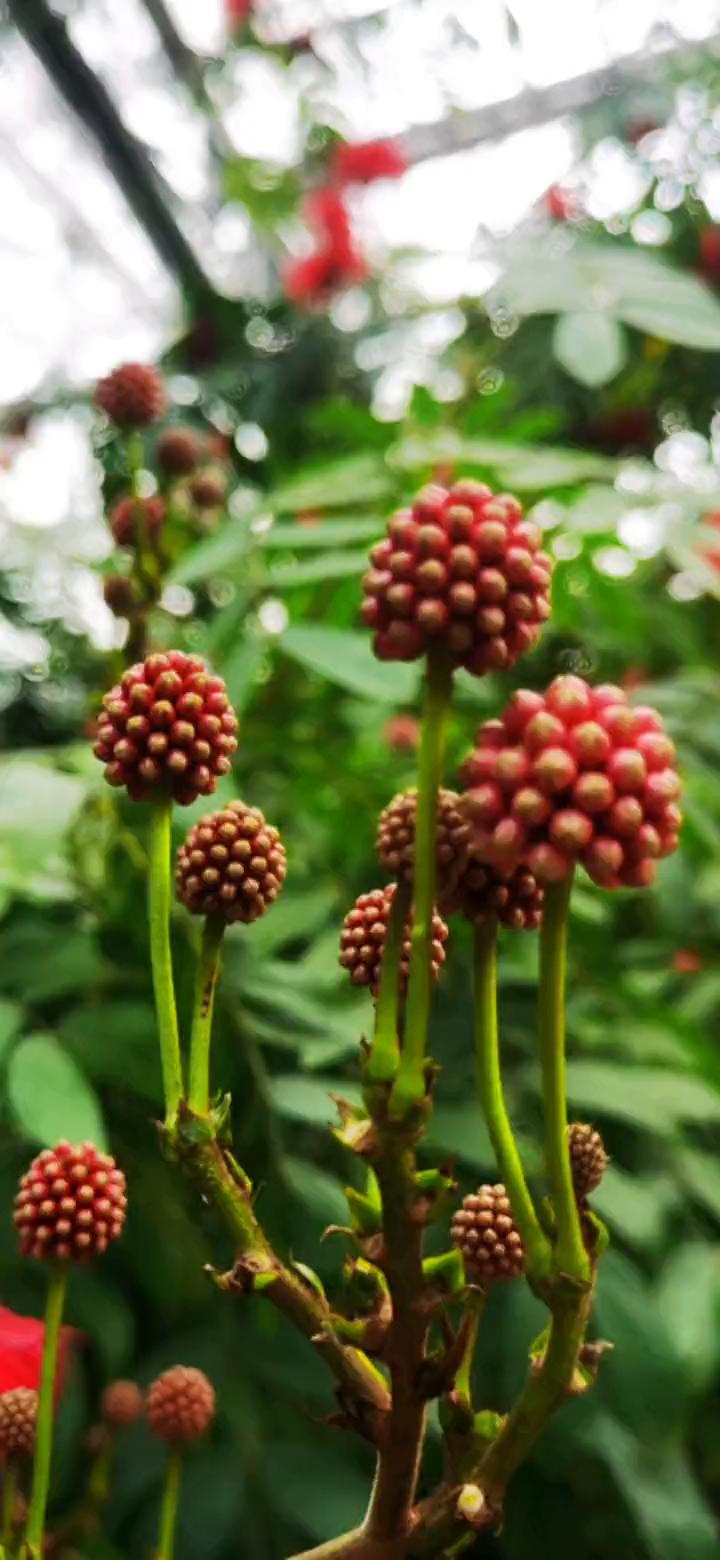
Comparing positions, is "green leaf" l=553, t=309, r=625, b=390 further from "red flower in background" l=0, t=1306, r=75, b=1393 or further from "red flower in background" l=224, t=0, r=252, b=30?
"red flower in background" l=224, t=0, r=252, b=30

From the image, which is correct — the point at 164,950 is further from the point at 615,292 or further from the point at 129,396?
the point at 615,292

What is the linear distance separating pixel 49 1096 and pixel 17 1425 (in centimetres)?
16

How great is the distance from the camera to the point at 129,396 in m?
0.62

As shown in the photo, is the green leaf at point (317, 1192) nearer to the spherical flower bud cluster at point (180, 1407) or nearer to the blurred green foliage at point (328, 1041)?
the blurred green foliage at point (328, 1041)

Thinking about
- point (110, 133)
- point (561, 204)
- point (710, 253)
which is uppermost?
point (110, 133)

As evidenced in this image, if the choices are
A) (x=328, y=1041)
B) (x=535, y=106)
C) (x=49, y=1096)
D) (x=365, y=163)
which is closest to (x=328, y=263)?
(x=365, y=163)

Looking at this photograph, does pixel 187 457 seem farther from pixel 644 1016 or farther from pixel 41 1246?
pixel 41 1246

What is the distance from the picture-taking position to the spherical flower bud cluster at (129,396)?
0.61 m

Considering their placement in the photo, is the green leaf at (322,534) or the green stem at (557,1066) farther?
the green leaf at (322,534)

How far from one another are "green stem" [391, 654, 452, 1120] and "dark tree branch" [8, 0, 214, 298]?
1.76 m

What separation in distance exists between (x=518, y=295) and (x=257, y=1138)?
607 mm

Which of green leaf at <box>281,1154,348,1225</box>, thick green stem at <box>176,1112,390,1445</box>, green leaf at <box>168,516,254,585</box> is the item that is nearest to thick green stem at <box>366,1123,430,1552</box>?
thick green stem at <box>176,1112,390,1445</box>

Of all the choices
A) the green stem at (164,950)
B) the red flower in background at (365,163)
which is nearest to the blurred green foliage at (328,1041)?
the green stem at (164,950)

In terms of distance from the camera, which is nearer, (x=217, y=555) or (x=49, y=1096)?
(x=49, y=1096)
